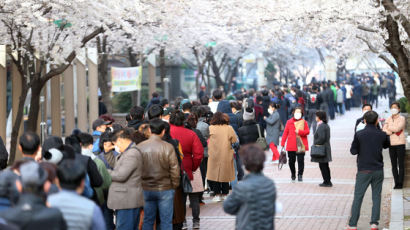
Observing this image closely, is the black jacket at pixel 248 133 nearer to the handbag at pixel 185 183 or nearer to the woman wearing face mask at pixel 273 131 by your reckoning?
the woman wearing face mask at pixel 273 131

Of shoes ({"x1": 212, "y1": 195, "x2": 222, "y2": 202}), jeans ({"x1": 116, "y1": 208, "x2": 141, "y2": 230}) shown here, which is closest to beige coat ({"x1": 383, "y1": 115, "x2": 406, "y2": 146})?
shoes ({"x1": 212, "y1": 195, "x2": 222, "y2": 202})

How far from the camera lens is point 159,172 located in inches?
374

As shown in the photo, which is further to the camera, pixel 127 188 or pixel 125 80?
pixel 125 80

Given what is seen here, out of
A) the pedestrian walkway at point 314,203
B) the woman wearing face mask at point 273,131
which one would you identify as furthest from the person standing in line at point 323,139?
the woman wearing face mask at point 273,131

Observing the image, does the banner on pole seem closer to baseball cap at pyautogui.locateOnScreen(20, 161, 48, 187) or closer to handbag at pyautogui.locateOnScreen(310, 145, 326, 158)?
handbag at pyautogui.locateOnScreen(310, 145, 326, 158)

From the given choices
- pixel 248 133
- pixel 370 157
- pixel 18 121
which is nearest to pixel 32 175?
pixel 370 157

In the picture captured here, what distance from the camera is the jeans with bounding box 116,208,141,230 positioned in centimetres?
917

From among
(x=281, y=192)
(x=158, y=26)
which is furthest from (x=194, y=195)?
(x=158, y=26)

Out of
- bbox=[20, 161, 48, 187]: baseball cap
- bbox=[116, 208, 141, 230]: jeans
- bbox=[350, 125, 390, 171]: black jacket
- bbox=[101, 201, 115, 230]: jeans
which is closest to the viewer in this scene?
bbox=[20, 161, 48, 187]: baseball cap

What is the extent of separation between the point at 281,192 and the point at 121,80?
14297 millimetres

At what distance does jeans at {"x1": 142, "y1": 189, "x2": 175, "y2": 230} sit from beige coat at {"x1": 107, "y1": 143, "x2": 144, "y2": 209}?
503mm

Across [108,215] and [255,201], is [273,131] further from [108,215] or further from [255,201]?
[255,201]

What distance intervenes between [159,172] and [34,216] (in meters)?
4.23

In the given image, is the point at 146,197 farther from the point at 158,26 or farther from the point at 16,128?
the point at 158,26
